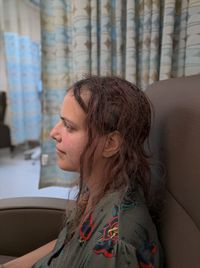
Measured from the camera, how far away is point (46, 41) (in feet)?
4.72

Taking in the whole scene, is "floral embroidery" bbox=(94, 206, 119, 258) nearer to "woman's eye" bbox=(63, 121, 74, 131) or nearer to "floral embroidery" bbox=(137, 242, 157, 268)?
"floral embroidery" bbox=(137, 242, 157, 268)

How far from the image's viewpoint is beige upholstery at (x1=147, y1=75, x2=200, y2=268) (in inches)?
20.7

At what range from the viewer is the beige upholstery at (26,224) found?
984mm

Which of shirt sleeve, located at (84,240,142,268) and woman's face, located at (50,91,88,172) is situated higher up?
woman's face, located at (50,91,88,172)

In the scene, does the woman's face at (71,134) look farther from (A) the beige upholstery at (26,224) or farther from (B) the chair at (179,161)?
(A) the beige upholstery at (26,224)

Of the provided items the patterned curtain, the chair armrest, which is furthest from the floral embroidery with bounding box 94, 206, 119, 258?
the patterned curtain

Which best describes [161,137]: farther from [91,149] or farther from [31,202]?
[31,202]

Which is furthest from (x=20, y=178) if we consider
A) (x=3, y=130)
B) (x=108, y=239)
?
(x=108, y=239)

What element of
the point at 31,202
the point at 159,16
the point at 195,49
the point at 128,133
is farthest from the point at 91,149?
the point at 159,16

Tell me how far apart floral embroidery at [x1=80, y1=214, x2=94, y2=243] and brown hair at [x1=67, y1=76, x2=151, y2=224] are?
0.05 metres

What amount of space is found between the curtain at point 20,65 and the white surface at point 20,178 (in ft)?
0.86

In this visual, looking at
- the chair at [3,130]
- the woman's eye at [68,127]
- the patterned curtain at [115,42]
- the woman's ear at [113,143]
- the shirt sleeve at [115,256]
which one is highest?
the patterned curtain at [115,42]

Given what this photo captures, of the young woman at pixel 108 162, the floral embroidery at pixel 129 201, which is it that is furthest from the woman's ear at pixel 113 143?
the floral embroidery at pixel 129 201

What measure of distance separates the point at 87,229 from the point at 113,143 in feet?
0.69
